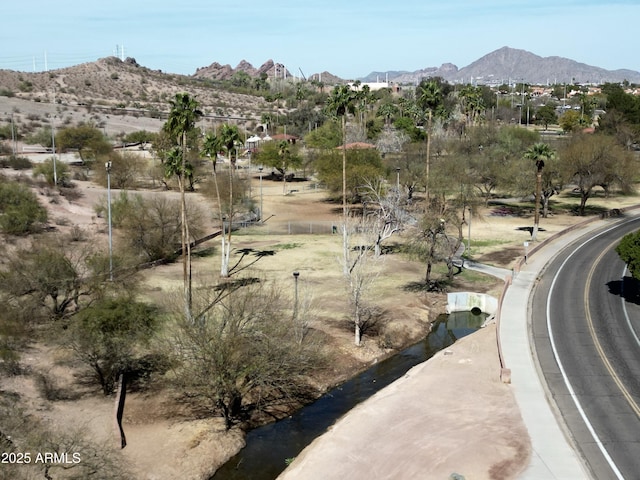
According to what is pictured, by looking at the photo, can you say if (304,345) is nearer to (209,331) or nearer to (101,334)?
(209,331)

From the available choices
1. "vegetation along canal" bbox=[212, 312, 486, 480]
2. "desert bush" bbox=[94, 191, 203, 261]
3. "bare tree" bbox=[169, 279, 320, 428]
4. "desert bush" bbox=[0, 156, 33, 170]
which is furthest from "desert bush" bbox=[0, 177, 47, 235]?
"vegetation along canal" bbox=[212, 312, 486, 480]

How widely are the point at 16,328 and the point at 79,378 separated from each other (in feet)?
14.9

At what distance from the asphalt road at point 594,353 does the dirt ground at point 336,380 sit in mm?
2645

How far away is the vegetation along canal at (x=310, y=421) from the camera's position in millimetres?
26406

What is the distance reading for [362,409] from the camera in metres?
29.6

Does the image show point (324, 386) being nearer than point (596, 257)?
Yes

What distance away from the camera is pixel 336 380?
34.5 metres

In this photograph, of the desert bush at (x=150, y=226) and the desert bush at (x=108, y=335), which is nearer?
the desert bush at (x=108, y=335)

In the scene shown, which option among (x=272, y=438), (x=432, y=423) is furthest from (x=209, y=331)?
(x=432, y=423)

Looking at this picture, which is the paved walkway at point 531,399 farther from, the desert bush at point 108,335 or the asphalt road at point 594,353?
the desert bush at point 108,335

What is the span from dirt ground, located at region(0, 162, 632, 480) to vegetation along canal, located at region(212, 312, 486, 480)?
0.70 metres

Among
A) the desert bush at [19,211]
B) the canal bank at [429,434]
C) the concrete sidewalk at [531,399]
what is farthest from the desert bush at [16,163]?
the canal bank at [429,434]

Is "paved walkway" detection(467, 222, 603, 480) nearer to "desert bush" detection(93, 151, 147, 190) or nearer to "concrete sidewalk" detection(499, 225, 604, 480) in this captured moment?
"concrete sidewalk" detection(499, 225, 604, 480)

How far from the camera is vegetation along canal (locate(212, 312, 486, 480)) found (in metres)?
26.4
